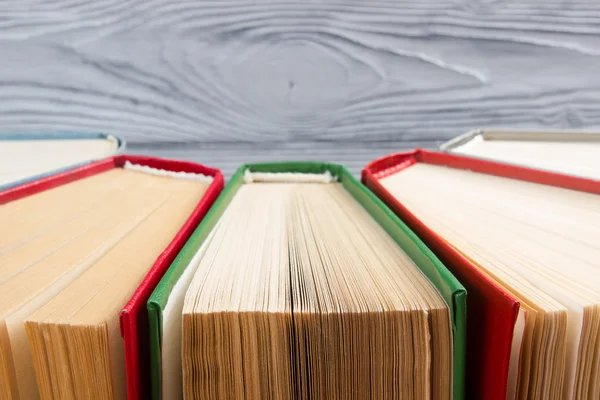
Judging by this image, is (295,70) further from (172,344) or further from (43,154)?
(172,344)

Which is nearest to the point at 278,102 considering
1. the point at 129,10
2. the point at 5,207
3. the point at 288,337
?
the point at 129,10

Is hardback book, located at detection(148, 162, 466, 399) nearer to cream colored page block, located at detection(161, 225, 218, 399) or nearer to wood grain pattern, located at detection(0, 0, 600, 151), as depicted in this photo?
cream colored page block, located at detection(161, 225, 218, 399)

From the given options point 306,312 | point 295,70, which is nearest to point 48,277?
point 306,312

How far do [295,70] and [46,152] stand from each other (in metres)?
0.36

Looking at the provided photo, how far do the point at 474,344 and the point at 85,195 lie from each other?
0.37 metres

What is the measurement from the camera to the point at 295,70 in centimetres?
63

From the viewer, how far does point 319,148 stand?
2.18 ft

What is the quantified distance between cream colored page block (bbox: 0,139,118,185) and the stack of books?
17cm

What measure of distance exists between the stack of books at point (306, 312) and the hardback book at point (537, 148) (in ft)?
0.47

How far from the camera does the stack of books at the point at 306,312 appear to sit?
7.9 inches

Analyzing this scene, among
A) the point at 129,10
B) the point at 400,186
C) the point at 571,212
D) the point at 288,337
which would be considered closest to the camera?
the point at 288,337

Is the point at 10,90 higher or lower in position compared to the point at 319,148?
higher

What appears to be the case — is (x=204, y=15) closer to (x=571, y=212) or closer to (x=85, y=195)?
(x=85, y=195)

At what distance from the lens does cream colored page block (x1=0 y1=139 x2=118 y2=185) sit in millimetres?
466
